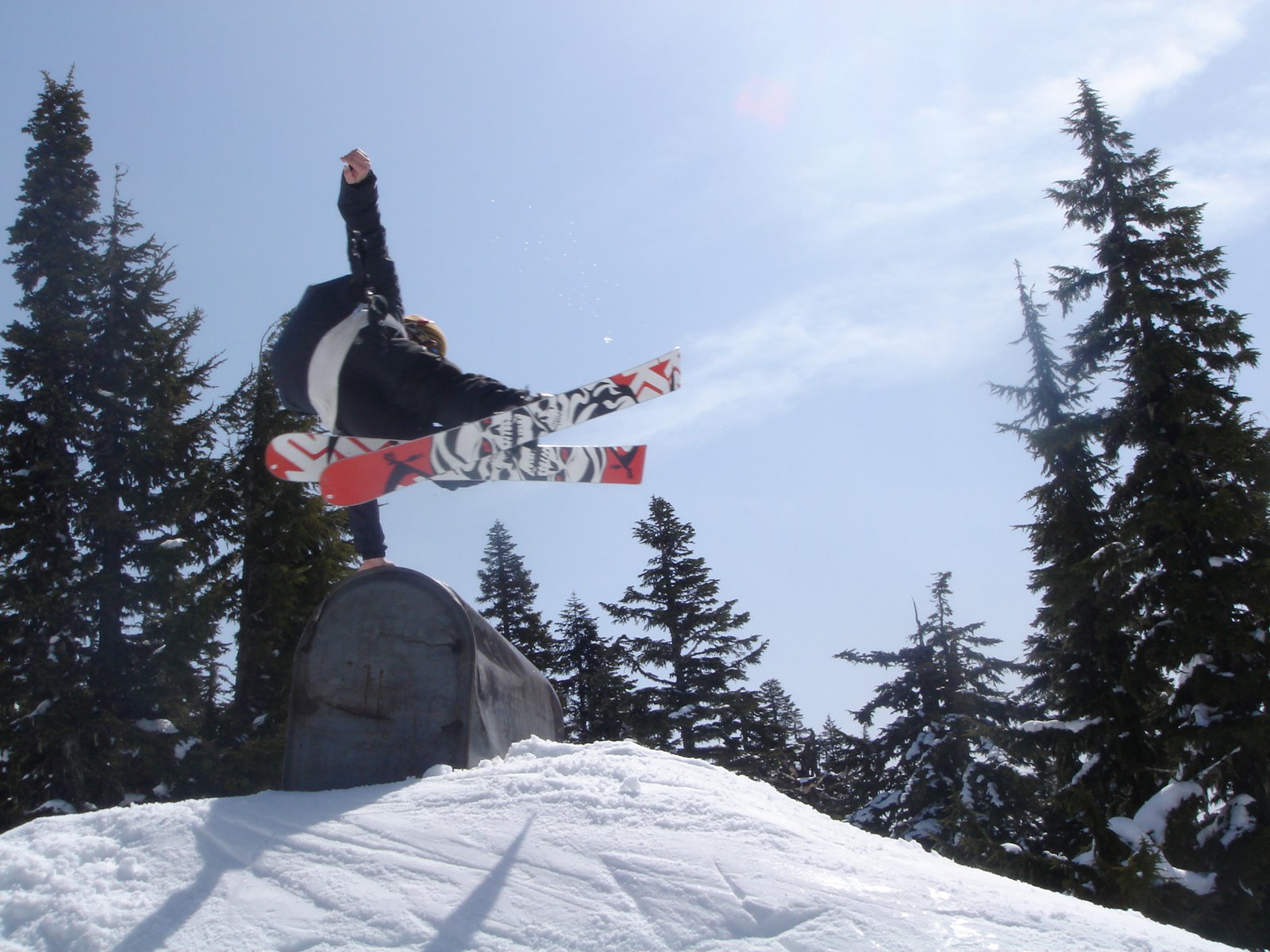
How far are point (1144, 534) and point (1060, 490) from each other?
3335 mm

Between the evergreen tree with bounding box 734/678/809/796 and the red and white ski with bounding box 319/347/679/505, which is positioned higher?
the red and white ski with bounding box 319/347/679/505

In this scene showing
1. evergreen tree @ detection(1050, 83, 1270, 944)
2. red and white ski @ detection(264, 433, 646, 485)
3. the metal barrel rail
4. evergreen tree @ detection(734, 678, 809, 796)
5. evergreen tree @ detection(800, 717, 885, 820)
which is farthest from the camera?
evergreen tree @ detection(800, 717, 885, 820)

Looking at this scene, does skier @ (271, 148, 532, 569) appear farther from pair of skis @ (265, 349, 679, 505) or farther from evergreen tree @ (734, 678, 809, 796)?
evergreen tree @ (734, 678, 809, 796)

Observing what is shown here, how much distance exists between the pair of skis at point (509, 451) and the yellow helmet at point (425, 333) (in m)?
0.75

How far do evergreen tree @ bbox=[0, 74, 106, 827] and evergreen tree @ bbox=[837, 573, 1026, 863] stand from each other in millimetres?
18389

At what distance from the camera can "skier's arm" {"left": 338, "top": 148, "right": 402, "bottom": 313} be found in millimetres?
5871

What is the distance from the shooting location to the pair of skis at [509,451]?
604 cm

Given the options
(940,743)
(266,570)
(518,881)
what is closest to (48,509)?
(266,570)

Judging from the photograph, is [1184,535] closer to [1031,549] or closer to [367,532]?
[1031,549]

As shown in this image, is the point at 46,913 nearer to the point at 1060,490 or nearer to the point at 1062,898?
the point at 1062,898

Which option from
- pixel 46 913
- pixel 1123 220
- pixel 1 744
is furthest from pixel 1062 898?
pixel 1 744

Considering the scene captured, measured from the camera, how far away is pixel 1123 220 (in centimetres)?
1617

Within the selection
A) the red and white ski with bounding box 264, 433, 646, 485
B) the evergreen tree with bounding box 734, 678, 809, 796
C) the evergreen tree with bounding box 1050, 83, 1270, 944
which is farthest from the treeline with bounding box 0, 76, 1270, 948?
the red and white ski with bounding box 264, 433, 646, 485

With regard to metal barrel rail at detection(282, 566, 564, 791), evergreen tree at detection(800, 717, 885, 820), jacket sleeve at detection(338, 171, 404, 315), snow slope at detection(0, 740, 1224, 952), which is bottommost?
evergreen tree at detection(800, 717, 885, 820)
